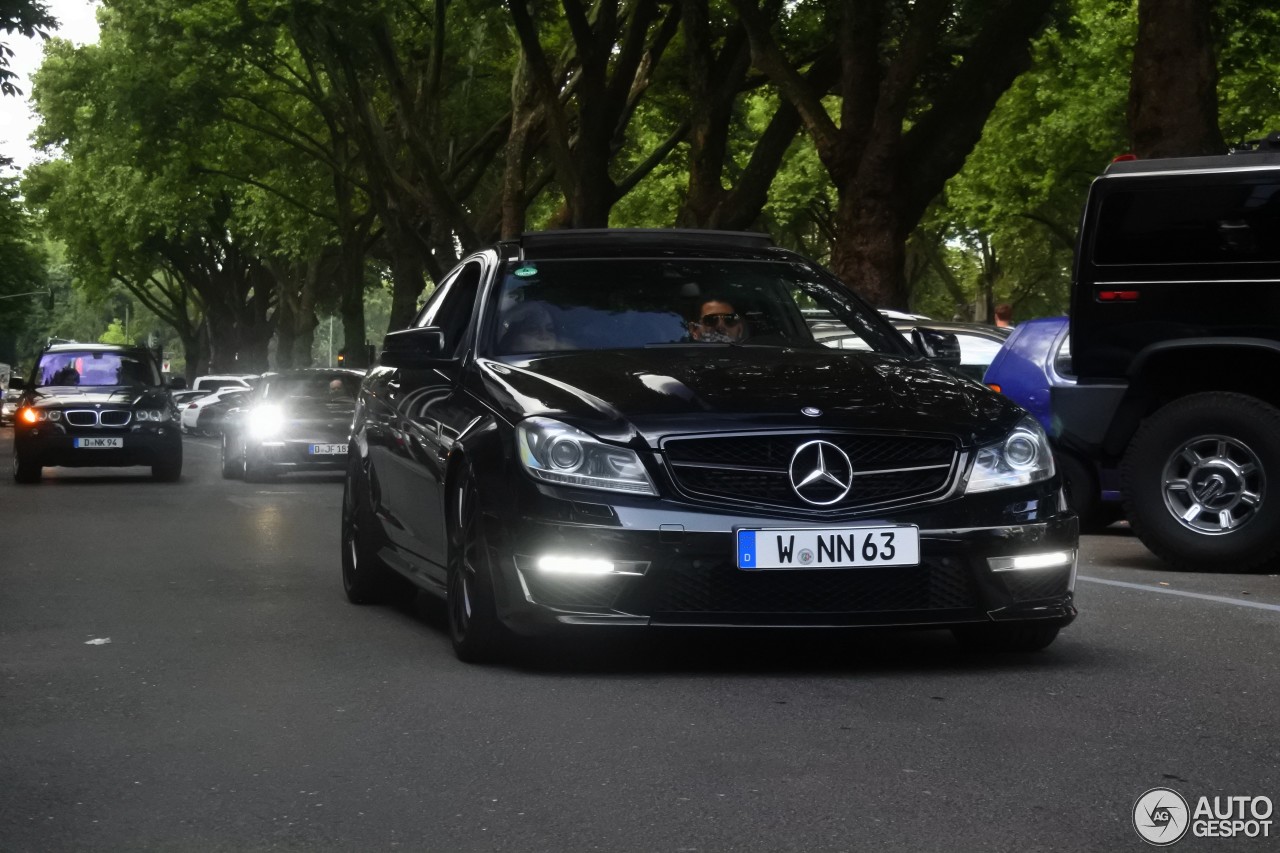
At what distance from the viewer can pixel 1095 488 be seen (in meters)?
14.7

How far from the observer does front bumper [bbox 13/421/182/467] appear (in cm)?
2414

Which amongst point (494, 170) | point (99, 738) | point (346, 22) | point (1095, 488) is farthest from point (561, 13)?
point (99, 738)

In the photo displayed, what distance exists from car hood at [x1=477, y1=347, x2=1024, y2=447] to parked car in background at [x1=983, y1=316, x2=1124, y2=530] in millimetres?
6687

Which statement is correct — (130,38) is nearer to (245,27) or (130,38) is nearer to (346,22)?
(245,27)

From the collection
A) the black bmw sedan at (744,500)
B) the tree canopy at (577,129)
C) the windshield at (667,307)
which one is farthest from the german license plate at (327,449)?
the black bmw sedan at (744,500)

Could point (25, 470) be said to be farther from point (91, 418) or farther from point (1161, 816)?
point (1161, 816)

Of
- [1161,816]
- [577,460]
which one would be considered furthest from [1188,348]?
[1161,816]

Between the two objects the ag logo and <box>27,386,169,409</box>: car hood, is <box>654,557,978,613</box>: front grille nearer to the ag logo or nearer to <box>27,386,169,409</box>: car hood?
the ag logo

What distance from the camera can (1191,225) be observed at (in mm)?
11836

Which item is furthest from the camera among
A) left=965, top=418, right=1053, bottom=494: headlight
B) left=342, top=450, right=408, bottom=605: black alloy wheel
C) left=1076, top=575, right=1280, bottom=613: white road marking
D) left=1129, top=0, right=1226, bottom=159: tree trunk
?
left=1129, top=0, right=1226, bottom=159: tree trunk

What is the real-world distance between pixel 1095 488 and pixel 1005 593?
24.9ft

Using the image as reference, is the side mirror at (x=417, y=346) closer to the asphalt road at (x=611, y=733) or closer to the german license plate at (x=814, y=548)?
the asphalt road at (x=611, y=733)

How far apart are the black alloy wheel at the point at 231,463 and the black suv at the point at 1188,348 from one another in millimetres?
15947

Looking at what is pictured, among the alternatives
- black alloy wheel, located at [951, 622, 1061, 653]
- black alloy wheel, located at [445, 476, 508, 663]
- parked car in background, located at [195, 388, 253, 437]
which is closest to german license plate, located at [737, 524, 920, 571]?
black alloy wheel, located at [951, 622, 1061, 653]
